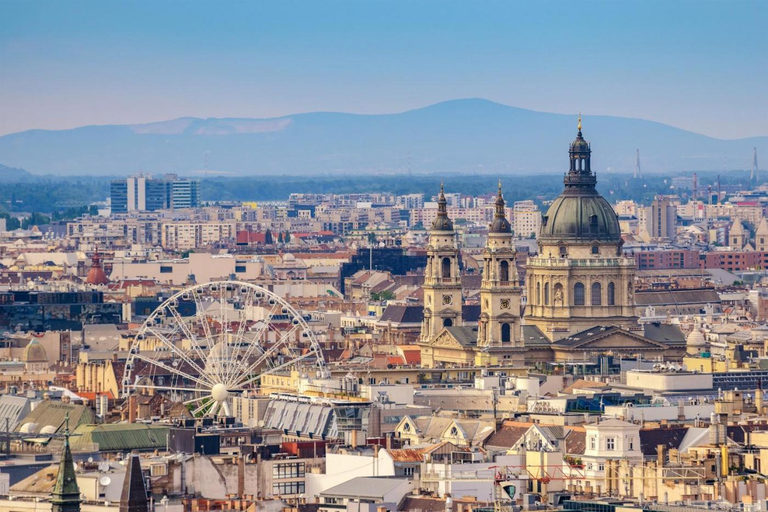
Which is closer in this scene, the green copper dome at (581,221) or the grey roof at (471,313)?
the green copper dome at (581,221)

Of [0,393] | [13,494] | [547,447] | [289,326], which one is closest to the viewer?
[13,494]

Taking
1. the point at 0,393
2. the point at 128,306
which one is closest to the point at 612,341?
the point at 0,393

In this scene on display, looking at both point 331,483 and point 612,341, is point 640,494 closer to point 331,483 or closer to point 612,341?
point 331,483

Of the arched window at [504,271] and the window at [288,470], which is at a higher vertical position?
the arched window at [504,271]

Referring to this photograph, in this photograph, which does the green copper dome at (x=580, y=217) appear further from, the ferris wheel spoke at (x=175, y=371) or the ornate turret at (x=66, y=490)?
the ornate turret at (x=66, y=490)

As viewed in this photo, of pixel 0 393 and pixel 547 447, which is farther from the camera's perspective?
pixel 0 393

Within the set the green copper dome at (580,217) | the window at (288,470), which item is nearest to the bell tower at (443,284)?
the green copper dome at (580,217)

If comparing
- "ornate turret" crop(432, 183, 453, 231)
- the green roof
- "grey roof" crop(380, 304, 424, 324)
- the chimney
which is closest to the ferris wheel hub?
the chimney

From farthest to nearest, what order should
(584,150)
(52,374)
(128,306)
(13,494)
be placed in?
(128,306) < (584,150) < (52,374) < (13,494)
